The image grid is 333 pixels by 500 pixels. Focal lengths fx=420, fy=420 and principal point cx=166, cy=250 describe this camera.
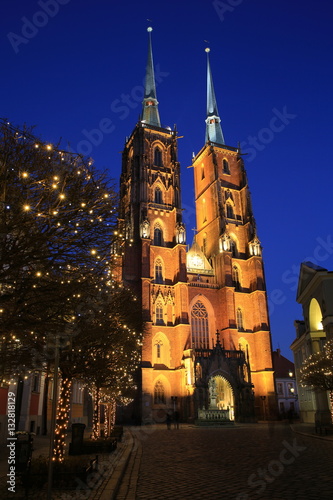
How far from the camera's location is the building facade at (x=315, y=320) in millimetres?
30453

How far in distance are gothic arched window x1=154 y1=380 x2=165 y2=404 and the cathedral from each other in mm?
114

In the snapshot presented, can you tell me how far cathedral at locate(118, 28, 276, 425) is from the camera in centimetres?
4834

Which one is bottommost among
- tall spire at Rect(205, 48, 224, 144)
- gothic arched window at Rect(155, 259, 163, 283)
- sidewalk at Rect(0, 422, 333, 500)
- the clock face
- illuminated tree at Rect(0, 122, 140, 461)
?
sidewalk at Rect(0, 422, 333, 500)

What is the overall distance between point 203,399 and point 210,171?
3614cm

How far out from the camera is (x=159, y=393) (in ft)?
164

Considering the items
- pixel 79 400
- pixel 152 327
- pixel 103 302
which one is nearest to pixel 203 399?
pixel 152 327

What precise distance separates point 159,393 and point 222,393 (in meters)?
7.77

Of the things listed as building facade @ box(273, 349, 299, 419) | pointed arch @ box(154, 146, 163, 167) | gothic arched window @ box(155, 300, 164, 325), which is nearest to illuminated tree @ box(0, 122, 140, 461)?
gothic arched window @ box(155, 300, 164, 325)

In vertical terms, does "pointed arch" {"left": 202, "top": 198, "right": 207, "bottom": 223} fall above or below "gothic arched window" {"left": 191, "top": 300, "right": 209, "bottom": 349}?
above

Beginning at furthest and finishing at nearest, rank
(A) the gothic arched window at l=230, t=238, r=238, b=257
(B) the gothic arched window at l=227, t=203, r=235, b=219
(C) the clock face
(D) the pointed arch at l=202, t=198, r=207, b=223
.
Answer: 1. (D) the pointed arch at l=202, t=198, r=207, b=223
2. (B) the gothic arched window at l=227, t=203, r=235, b=219
3. (A) the gothic arched window at l=230, t=238, r=238, b=257
4. (C) the clock face

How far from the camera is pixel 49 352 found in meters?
12.5

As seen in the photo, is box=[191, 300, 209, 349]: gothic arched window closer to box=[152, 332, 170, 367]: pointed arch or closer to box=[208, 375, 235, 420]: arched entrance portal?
box=[152, 332, 170, 367]: pointed arch

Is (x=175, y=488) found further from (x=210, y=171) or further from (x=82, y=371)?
(x=210, y=171)

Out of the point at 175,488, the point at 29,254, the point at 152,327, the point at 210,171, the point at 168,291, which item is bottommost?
the point at 175,488
